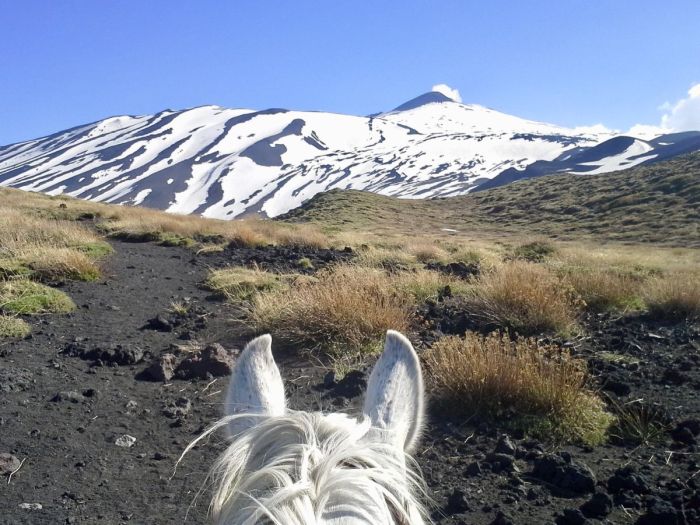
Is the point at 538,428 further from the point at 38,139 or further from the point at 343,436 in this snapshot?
the point at 38,139

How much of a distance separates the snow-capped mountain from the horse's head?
305 feet

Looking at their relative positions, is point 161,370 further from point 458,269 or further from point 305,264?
point 458,269

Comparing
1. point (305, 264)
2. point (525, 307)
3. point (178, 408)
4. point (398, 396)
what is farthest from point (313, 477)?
point (305, 264)

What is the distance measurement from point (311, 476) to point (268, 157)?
472 ft

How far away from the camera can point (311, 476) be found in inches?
48.0

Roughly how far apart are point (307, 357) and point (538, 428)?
2.20 m

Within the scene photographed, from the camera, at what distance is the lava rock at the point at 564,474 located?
2.93 metres

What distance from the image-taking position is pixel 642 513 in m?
2.73

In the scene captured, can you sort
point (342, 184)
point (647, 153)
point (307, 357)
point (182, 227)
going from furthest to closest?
point (342, 184), point (647, 153), point (182, 227), point (307, 357)

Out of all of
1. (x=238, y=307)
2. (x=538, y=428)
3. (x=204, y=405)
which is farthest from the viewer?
(x=238, y=307)

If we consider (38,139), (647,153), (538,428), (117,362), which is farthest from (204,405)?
(38,139)

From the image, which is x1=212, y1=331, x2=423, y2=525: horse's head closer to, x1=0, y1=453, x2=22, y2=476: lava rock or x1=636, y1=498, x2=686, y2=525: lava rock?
x1=636, y1=498, x2=686, y2=525: lava rock

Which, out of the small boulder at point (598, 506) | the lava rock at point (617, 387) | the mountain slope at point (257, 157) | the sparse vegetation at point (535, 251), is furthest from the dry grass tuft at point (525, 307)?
the mountain slope at point (257, 157)

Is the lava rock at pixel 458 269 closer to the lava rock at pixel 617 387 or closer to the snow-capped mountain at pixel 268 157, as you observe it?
the lava rock at pixel 617 387
